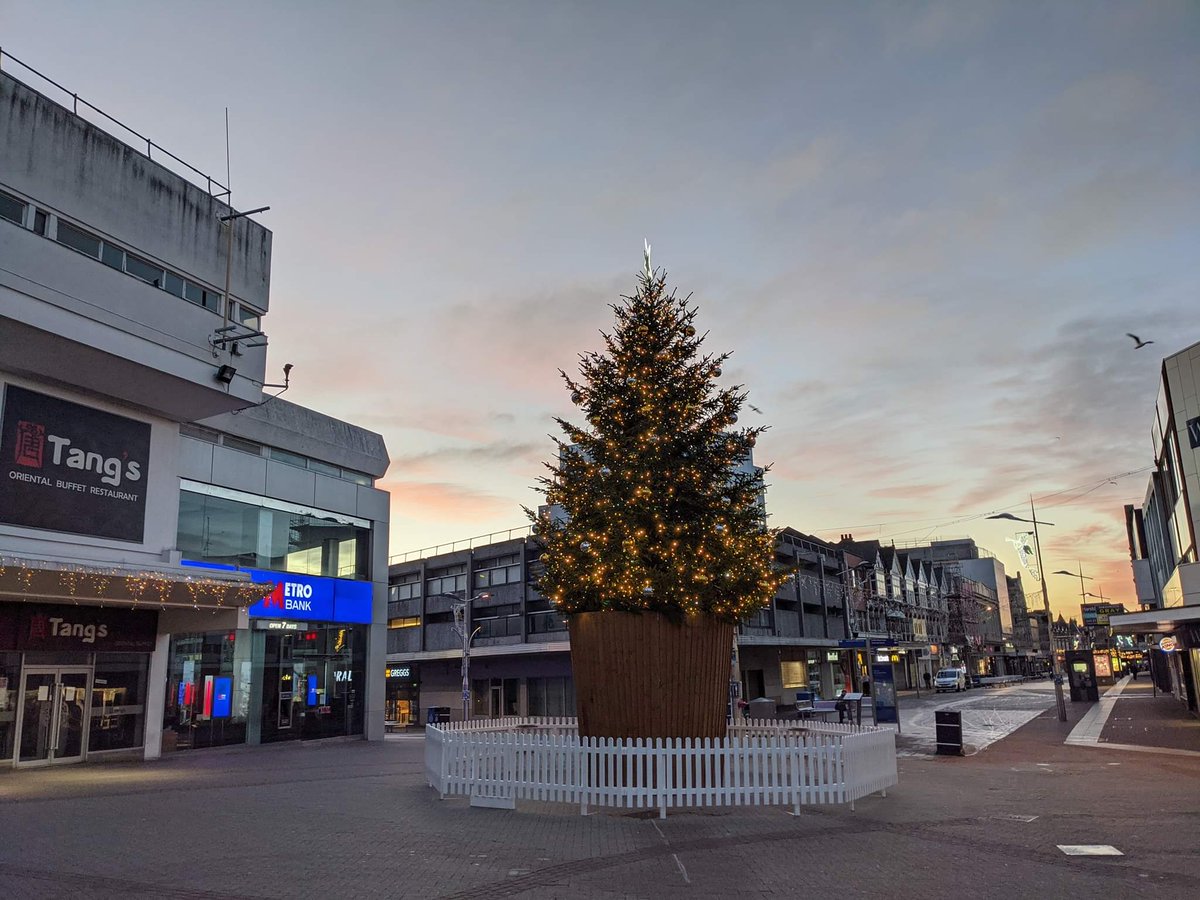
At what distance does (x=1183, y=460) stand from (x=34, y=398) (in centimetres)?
3498

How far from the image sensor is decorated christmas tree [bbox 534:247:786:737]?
14016 mm

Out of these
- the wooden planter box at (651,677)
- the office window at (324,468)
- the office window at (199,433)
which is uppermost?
the office window at (199,433)

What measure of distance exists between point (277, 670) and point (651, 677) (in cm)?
1742

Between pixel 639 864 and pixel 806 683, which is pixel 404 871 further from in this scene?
pixel 806 683

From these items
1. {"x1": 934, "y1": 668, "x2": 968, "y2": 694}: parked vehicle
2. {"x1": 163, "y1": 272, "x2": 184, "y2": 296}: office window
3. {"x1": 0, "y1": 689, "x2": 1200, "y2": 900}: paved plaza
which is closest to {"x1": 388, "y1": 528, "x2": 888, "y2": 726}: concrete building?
{"x1": 934, "y1": 668, "x2": 968, "y2": 694}: parked vehicle

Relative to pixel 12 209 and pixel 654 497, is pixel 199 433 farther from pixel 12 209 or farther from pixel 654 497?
pixel 654 497

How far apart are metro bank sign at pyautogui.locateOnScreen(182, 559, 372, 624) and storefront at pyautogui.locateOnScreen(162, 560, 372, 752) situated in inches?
1.3

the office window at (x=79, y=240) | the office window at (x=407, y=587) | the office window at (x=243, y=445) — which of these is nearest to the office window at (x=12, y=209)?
the office window at (x=79, y=240)

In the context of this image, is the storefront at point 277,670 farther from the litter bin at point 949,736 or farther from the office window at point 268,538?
the litter bin at point 949,736

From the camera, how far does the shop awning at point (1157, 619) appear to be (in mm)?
24141

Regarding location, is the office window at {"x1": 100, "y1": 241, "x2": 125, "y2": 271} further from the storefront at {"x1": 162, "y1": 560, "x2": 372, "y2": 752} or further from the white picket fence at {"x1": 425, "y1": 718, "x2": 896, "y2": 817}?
the white picket fence at {"x1": 425, "y1": 718, "x2": 896, "y2": 817}

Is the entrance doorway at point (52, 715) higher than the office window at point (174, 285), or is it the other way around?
the office window at point (174, 285)

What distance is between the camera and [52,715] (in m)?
20.5

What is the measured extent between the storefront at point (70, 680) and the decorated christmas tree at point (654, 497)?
13.5 meters
